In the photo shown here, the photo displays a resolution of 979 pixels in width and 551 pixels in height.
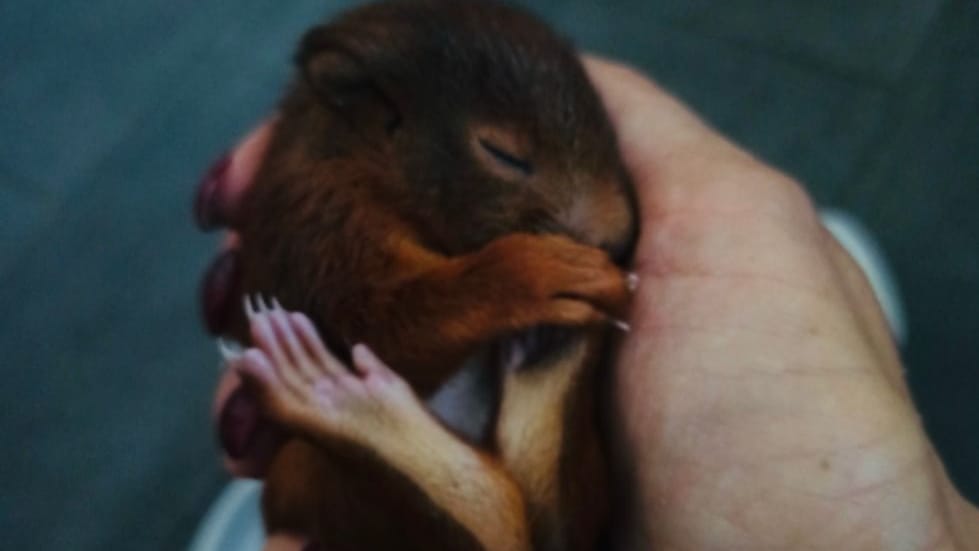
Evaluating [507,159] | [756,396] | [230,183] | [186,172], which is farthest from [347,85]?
[186,172]

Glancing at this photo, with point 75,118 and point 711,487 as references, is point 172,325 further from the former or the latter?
point 711,487


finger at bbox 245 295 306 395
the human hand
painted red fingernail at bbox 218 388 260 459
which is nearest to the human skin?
the human hand

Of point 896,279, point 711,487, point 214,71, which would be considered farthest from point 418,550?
point 214,71

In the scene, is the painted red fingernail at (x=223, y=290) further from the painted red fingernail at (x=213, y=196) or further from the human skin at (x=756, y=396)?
the human skin at (x=756, y=396)

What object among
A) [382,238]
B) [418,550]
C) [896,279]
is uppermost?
[382,238]

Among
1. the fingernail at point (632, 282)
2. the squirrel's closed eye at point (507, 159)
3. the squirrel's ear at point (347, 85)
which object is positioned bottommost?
the fingernail at point (632, 282)

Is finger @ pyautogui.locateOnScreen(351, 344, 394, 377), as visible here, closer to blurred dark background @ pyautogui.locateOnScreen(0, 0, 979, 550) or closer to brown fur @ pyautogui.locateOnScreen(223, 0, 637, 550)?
brown fur @ pyautogui.locateOnScreen(223, 0, 637, 550)

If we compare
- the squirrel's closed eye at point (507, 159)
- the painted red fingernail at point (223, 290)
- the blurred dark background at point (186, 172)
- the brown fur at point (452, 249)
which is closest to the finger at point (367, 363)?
the brown fur at point (452, 249)
